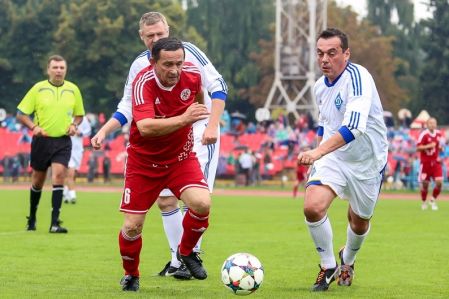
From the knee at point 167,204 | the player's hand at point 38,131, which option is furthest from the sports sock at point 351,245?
the player's hand at point 38,131

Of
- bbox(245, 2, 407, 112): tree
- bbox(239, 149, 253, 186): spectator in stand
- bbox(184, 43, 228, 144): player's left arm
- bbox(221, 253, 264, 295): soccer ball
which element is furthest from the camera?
bbox(245, 2, 407, 112): tree

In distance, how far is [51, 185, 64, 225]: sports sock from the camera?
15672 mm

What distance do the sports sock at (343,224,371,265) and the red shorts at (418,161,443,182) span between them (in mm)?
15279

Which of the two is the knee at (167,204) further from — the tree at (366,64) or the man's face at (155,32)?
the tree at (366,64)

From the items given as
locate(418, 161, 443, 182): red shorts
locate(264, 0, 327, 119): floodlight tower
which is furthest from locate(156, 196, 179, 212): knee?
locate(264, 0, 327, 119): floodlight tower

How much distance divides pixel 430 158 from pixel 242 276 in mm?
17172

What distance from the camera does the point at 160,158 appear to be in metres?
9.13

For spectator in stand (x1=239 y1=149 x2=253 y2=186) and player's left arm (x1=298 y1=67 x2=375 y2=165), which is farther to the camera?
spectator in stand (x1=239 y1=149 x2=253 y2=186)

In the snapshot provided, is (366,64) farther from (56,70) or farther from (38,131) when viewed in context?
(38,131)

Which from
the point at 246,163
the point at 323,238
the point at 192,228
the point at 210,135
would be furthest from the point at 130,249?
the point at 246,163

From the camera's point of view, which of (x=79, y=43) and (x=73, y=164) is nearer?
(x=73, y=164)

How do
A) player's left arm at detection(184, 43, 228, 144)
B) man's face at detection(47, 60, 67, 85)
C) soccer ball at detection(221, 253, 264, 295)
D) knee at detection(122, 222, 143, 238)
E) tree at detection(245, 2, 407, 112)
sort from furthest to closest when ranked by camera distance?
1. tree at detection(245, 2, 407, 112)
2. man's face at detection(47, 60, 67, 85)
3. player's left arm at detection(184, 43, 228, 144)
4. knee at detection(122, 222, 143, 238)
5. soccer ball at detection(221, 253, 264, 295)

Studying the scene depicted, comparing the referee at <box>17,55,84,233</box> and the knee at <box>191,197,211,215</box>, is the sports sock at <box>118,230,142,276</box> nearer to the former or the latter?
the knee at <box>191,197,211,215</box>

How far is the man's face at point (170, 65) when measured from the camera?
8688 millimetres
